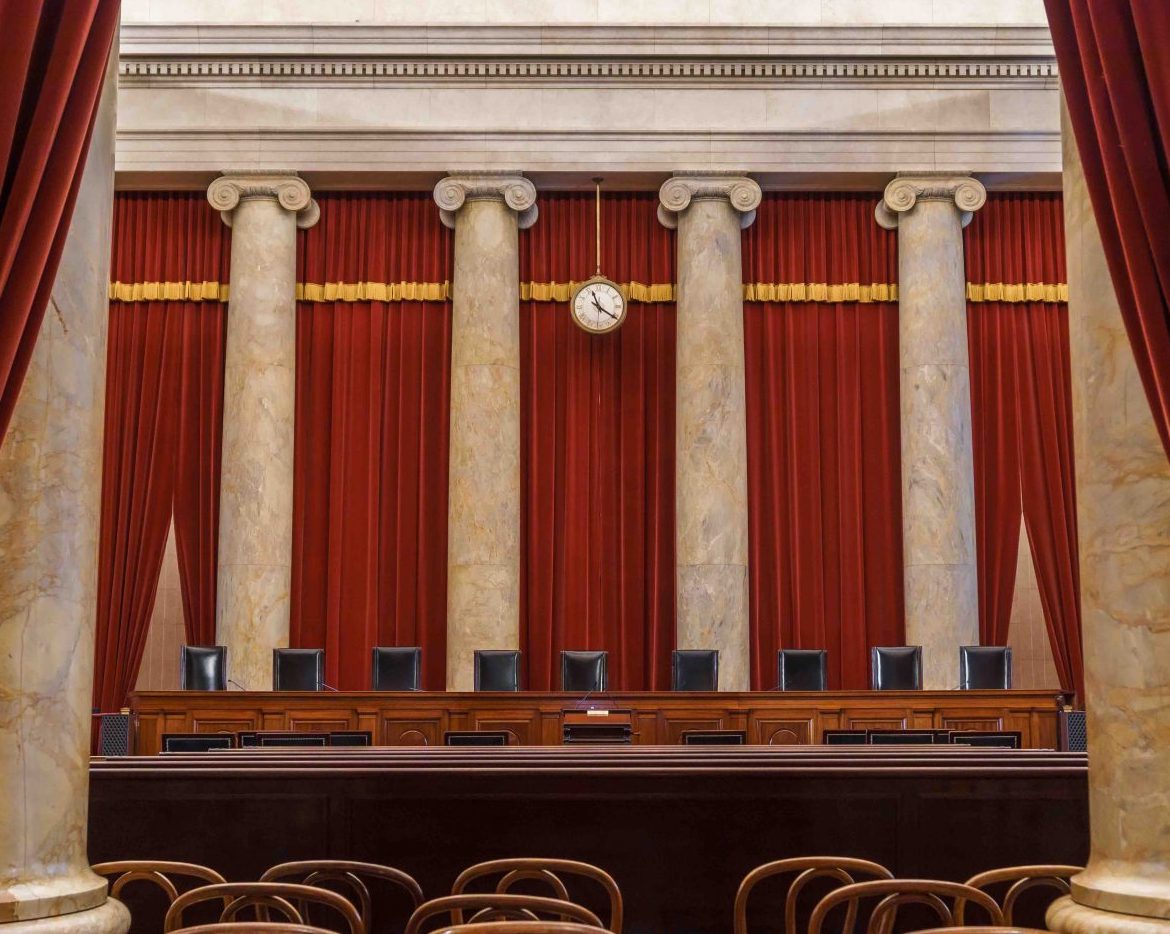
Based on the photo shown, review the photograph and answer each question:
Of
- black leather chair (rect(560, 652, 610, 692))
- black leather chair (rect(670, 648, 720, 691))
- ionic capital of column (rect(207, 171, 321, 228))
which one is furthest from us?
ionic capital of column (rect(207, 171, 321, 228))

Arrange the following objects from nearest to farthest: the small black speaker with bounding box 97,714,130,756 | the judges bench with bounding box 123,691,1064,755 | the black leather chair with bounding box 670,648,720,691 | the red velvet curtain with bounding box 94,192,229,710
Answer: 1. the small black speaker with bounding box 97,714,130,756
2. the judges bench with bounding box 123,691,1064,755
3. the black leather chair with bounding box 670,648,720,691
4. the red velvet curtain with bounding box 94,192,229,710

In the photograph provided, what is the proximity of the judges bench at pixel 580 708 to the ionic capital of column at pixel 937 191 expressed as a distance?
4.81 meters

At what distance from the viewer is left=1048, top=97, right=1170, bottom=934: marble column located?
3.69 m

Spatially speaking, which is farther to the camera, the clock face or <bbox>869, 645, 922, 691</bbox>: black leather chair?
the clock face

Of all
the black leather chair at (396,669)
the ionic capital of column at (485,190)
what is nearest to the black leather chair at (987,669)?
the black leather chair at (396,669)

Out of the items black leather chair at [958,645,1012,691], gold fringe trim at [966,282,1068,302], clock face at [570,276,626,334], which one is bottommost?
black leather chair at [958,645,1012,691]

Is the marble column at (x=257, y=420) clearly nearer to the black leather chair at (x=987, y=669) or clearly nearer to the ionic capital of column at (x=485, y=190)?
the ionic capital of column at (x=485, y=190)

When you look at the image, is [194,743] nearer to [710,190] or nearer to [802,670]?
[802,670]

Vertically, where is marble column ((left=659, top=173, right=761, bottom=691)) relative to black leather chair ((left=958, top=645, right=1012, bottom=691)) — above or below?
above

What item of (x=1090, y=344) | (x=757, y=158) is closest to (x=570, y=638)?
(x=757, y=158)

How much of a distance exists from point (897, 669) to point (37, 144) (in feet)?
31.5

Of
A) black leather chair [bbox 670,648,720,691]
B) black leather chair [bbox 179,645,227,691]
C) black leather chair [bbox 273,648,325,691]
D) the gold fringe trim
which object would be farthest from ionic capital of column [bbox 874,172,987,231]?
black leather chair [bbox 179,645,227,691]

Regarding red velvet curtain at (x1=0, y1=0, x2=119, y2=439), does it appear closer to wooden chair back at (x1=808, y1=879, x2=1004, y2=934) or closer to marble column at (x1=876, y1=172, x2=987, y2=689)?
wooden chair back at (x1=808, y1=879, x2=1004, y2=934)

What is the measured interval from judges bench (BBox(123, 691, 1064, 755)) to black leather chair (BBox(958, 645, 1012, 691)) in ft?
1.81
